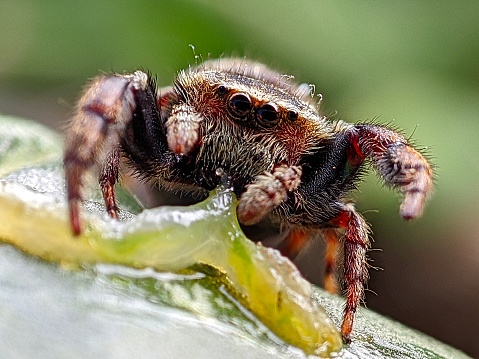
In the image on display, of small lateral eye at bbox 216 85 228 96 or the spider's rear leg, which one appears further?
small lateral eye at bbox 216 85 228 96

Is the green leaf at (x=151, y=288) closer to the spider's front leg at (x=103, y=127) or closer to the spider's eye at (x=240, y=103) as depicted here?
the spider's front leg at (x=103, y=127)

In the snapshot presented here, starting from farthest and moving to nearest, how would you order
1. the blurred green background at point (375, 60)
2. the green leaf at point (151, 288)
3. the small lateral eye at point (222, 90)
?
the blurred green background at point (375, 60), the small lateral eye at point (222, 90), the green leaf at point (151, 288)

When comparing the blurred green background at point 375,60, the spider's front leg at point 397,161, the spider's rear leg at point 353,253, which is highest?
the blurred green background at point 375,60

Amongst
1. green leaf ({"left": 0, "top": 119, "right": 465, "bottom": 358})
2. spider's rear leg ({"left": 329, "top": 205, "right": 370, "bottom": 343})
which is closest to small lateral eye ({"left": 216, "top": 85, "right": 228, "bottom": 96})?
spider's rear leg ({"left": 329, "top": 205, "right": 370, "bottom": 343})

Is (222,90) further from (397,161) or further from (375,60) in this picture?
(375,60)

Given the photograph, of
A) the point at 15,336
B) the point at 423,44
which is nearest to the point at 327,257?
the point at 15,336

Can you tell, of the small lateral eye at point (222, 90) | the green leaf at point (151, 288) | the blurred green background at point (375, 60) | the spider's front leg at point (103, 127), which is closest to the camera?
the green leaf at point (151, 288)

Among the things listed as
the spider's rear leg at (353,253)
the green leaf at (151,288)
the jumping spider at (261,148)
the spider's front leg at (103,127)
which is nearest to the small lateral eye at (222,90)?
the jumping spider at (261,148)

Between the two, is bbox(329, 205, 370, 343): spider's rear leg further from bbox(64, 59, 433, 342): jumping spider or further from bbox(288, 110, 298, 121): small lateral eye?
bbox(288, 110, 298, 121): small lateral eye
